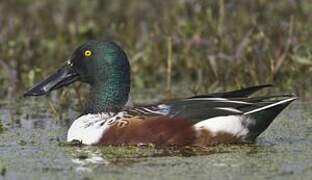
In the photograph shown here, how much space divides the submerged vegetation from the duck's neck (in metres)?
1.15

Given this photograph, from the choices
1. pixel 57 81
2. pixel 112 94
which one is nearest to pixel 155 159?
pixel 112 94

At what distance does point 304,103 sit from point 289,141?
1726mm

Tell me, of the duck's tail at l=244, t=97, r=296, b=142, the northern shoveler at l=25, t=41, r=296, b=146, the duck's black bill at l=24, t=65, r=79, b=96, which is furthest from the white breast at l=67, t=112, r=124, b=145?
the duck's tail at l=244, t=97, r=296, b=142

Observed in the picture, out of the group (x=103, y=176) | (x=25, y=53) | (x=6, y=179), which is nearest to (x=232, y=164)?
(x=103, y=176)

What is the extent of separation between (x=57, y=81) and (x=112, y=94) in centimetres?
45

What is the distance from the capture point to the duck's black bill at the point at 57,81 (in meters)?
6.99

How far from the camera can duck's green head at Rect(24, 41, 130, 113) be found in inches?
266

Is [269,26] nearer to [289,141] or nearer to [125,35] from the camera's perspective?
[125,35]

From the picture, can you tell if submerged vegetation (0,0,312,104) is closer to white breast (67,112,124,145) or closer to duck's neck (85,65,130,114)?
duck's neck (85,65,130,114)

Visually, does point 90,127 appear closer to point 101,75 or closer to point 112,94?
point 112,94

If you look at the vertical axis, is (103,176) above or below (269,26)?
below

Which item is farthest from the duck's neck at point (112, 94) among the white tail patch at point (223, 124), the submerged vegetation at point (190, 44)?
the submerged vegetation at point (190, 44)

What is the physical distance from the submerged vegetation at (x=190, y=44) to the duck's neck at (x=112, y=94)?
115 centimetres

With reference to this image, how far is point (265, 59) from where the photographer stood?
8.77m
